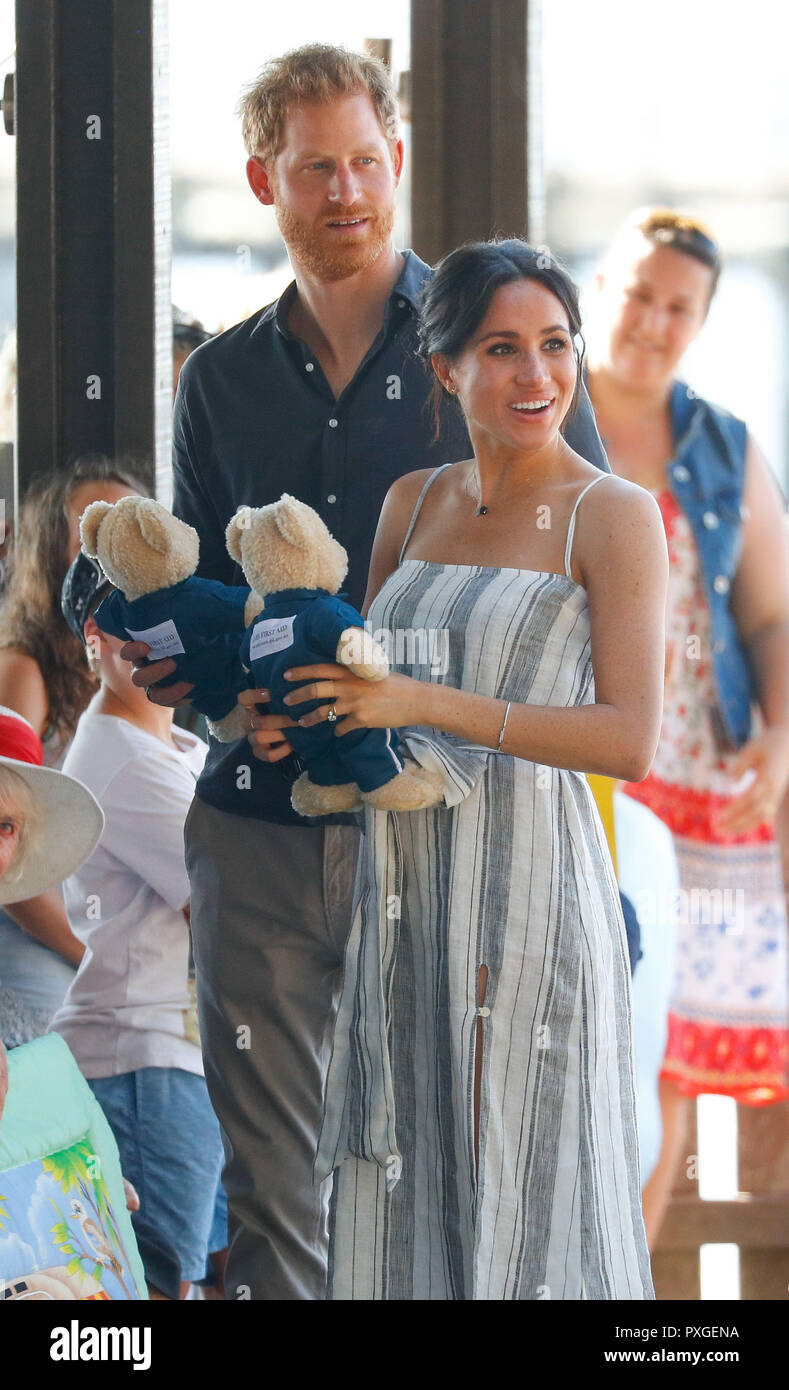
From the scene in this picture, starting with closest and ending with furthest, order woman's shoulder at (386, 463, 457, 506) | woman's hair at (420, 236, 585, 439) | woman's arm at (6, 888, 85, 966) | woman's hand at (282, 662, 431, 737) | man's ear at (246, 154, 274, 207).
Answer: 1. woman's hand at (282, 662, 431, 737)
2. woman's hair at (420, 236, 585, 439)
3. woman's shoulder at (386, 463, 457, 506)
4. man's ear at (246, 154, 274, 207)
5. woman's arm at (6, 888, 85, 966)

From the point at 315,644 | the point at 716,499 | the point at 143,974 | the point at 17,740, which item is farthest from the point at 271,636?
the point at 716,499

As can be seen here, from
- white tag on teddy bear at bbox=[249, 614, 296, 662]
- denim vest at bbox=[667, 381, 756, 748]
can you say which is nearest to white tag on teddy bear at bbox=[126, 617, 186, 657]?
white tag on teddy bear at bbox=[249, 614, 296, 662]

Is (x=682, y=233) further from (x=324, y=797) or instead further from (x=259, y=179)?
(x=324, y=797)

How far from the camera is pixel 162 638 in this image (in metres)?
1.21

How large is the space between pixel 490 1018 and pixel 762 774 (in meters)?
0.60

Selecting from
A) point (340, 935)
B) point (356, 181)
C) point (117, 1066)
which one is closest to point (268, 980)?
point (340, 935)

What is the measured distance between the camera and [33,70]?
1.50 m

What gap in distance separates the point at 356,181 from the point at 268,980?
82 centimetres

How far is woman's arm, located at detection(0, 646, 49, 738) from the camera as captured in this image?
4.97ft

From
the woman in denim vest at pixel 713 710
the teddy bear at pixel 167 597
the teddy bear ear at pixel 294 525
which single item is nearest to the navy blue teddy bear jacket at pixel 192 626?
the teddy bear at pixel 167 597

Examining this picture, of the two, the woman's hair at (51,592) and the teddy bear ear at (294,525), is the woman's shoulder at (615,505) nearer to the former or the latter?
the teddy bear ear at (294,525)

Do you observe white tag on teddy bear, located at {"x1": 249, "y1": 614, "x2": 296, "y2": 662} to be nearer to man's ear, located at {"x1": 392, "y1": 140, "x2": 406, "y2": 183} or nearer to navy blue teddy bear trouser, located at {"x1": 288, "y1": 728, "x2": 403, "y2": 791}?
navy blue teddy bear trouser, located at {"x1": 288, "y1": 728, "x2": 403, "y2": 791}

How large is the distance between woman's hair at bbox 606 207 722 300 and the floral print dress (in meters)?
0.28
